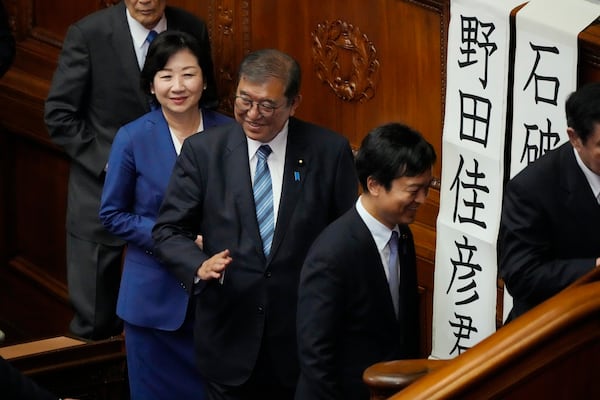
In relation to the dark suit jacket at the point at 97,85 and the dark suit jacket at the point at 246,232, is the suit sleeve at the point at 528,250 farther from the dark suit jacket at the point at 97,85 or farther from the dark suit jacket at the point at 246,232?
the dark suit jacket at the point at 97,85

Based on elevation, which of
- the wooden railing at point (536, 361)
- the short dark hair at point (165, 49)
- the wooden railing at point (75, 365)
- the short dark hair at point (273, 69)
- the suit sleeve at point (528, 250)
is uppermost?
the short dark hair at point (165, 49)

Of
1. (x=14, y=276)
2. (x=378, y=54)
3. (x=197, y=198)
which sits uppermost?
(x=378, y=54)

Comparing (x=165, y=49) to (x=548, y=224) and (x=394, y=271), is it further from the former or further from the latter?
(x=548, y=224)

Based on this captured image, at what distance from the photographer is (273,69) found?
4551 millimetres

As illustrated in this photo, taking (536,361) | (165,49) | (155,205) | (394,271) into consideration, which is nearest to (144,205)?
(155,205)

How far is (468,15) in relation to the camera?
15.8ft

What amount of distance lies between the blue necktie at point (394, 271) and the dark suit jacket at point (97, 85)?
1.91 metres

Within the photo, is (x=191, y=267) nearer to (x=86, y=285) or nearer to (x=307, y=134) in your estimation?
(x=307, y=134)

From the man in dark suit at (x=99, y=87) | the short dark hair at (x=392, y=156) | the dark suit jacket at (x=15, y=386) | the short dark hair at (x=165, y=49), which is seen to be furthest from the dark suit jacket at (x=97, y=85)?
the dark suit jacket at (x=15, y=386)

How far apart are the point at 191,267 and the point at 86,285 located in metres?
1.71

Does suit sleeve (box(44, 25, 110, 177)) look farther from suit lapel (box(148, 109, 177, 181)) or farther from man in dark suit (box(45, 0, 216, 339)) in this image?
suit lapel (box(148, 109, 177, 181))

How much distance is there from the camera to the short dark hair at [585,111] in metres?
3.88

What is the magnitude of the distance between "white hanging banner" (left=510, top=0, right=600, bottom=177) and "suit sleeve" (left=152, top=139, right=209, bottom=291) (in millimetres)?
1034

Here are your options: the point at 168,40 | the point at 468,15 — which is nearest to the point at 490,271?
the point at 468,15
